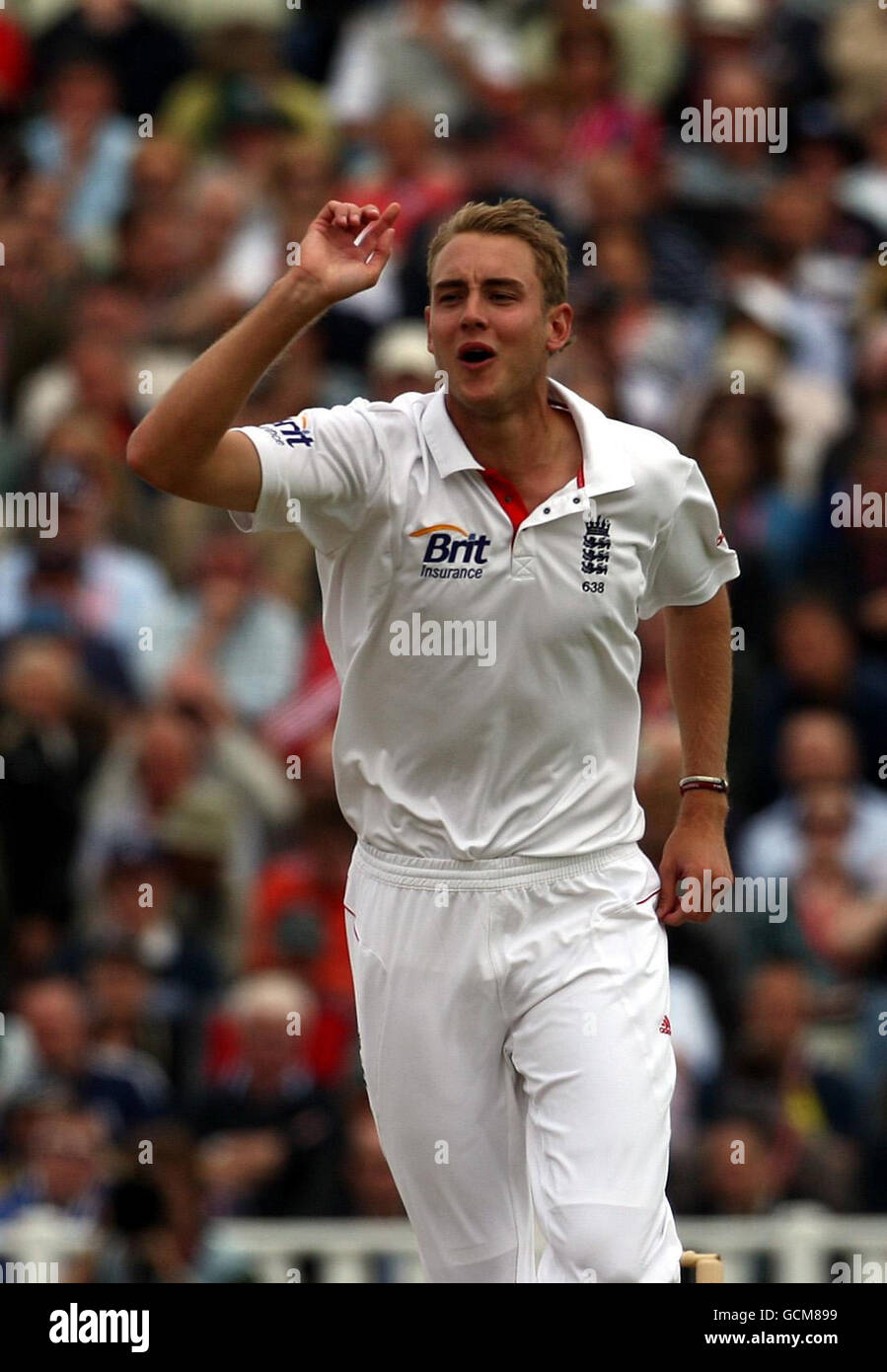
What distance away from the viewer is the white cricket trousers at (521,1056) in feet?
15.3

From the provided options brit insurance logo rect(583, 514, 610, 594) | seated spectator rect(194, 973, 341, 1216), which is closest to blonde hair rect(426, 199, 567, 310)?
brit insurance logo rect(583, 514, 610, 594)

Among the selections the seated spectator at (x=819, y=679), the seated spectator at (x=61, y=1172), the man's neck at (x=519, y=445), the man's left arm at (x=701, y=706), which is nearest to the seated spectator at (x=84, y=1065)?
the seated spectator at (x=61, y=1172)

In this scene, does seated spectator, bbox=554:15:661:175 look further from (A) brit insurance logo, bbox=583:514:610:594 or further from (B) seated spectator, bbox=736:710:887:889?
(A) brit insurance logo, bbox=583:514:610:594

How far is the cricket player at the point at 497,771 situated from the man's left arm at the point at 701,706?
0.27 meters

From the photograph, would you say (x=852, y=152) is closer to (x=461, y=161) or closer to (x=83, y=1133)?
(x=461, y=161)

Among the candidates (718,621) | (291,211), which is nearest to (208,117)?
(291,211)

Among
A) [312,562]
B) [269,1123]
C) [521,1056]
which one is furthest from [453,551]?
[312,562]

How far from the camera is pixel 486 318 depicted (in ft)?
15.7

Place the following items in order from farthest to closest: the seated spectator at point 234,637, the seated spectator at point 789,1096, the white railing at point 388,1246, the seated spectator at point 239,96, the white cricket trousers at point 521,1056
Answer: the seated spectator at point 239,96 → the seated spectator at point 234,637 → the seated spectator at point 789,1096 → the white railing at point 388,1246 → the white cricket trousers at point 521,1056

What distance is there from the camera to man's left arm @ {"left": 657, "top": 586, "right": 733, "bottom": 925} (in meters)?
5.27

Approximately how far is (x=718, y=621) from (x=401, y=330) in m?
4.09

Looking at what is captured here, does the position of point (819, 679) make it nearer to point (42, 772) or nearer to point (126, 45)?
point (42, 772)

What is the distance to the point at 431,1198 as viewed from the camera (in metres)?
4.96

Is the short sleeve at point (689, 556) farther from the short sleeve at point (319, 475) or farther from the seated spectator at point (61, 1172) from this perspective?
the seated spectator at point (61, 1172)
